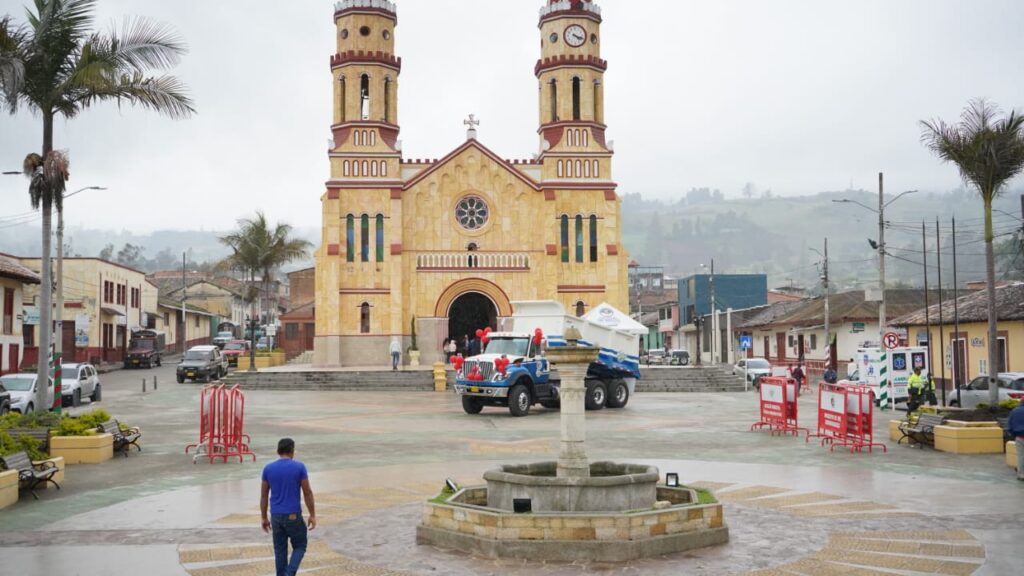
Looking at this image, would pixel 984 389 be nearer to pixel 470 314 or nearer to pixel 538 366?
pixel 538 366

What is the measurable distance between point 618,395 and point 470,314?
2012 centimetres

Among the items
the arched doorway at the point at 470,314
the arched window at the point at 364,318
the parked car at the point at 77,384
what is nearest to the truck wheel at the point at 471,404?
the parked car at the point at 77,384

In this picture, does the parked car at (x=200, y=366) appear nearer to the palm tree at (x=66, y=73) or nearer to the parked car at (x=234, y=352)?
the parked car at (x=234, y=352)

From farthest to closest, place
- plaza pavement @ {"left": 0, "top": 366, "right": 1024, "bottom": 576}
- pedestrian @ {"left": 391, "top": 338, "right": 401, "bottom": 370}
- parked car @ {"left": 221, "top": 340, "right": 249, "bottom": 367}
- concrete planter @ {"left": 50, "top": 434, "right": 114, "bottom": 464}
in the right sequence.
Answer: parked car @ {"left": 221, "top": 340, "right": 249, "bottom": 367} < pedestrian @ {"left": 391, "top": 338, "right": 401, "bottom": 370} < concrete planter @ {"left": 50, "top": 434, "right": 114, "bottom": 464} < plaza pavement @ {"left": 0, "top": 366, "right": 1024, "bottom": 576}

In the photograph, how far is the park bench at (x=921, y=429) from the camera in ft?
60.7

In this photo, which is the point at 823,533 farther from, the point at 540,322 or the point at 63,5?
the point at 540,322

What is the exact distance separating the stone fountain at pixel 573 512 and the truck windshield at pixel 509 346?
1556cm

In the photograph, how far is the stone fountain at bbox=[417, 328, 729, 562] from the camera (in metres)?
9.30

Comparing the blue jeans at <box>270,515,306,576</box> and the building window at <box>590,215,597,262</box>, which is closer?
the blue jeans at <box>270,515,306,576</box>

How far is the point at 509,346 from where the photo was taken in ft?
90.1

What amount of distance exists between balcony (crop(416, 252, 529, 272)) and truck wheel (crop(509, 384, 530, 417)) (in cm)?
2179

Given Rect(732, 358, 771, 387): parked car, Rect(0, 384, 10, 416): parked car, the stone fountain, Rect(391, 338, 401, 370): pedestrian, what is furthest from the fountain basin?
Rect(732, 358, 771, 387): parked car

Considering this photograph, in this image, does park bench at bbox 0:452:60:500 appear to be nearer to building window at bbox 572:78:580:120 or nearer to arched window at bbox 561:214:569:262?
arched window at bbox 561:214:569:262

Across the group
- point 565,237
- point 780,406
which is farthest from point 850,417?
point 565,237
